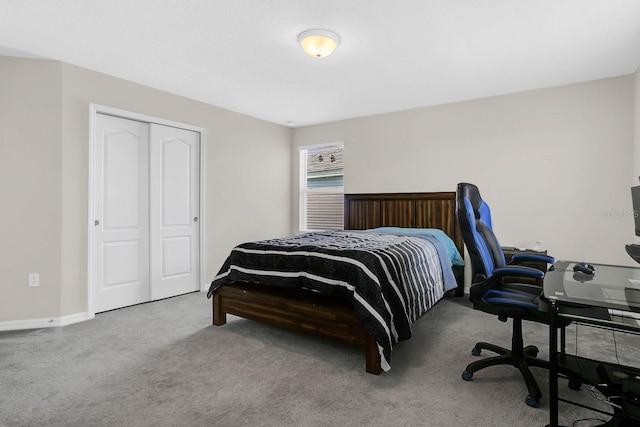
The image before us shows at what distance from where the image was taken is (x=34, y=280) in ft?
10.1

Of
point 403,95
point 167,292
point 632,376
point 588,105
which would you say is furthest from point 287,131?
point 632,376

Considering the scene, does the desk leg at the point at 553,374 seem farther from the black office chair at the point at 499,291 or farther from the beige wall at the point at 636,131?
the beige wall at the point at 636,131

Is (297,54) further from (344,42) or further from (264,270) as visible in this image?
(264,270)

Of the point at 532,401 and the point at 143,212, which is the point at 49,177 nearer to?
the point at 143,212

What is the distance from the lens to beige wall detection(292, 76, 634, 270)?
3391 millimetres

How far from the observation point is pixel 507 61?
3.07 meters

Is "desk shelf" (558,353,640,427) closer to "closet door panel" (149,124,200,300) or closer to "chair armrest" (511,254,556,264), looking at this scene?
"chair armrest" (511,254,556,264)

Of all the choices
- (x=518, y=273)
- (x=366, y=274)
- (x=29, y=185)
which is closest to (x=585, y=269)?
(x=518, y=273)

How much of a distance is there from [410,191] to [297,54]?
96.5 inches

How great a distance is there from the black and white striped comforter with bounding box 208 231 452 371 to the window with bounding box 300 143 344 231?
225 cm

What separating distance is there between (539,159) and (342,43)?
262 centimetres

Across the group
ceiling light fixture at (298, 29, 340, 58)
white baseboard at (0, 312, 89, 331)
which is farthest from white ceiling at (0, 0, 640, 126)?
white baseboard at (0, 312, 89, 331)

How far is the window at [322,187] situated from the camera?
5.36m

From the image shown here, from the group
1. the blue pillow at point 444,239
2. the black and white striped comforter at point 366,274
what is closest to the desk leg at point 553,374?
the black and white striped comforter at point 366,274
